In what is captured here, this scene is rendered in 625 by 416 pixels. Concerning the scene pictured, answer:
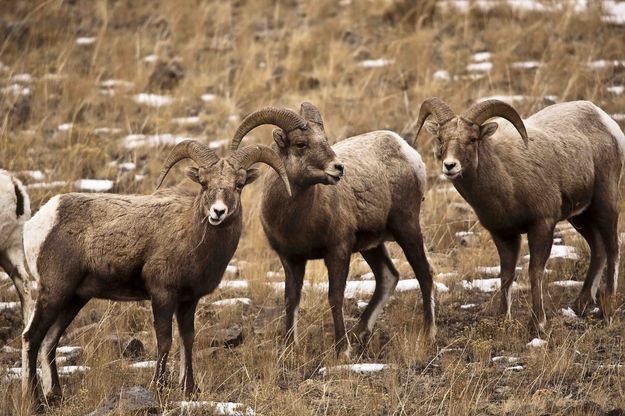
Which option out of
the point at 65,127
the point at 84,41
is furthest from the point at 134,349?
the point at 84,41

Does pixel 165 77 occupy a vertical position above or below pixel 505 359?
below

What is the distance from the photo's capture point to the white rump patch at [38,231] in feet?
26.8

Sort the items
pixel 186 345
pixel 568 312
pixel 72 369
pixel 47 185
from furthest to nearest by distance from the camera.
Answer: pixel 47 185 → pixel 568 312 → pixel 72 369 → pixel 186 345

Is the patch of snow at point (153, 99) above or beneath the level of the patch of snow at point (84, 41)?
beneath

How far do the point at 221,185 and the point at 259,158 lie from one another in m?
0.57

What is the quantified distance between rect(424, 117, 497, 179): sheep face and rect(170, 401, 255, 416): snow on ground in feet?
10.1

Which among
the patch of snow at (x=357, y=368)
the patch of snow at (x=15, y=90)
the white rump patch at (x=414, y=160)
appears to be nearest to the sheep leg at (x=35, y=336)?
the patch of snow at (x=357, y=368)

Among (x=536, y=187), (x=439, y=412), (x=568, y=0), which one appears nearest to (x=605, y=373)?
(x=439, y=412)

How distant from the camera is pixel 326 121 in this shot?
1542cm

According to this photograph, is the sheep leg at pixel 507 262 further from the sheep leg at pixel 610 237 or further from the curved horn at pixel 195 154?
the curved horn at pixel 195 154

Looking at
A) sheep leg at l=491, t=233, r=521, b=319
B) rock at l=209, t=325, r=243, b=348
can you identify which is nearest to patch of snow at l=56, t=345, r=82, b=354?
rock at l=209, t=325, r=243, b=348

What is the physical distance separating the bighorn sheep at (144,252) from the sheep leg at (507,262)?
8.93 feet

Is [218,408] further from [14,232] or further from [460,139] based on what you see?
[14,232]

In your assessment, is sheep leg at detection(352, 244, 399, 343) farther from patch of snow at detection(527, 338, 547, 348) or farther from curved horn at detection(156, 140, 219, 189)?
curved horn at detection(156, 140, 219, 189)
